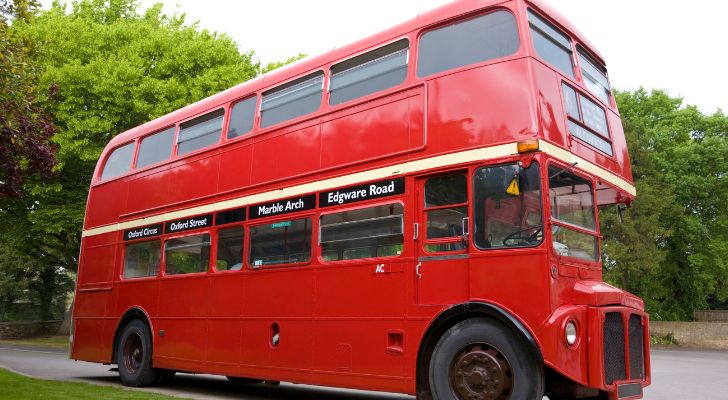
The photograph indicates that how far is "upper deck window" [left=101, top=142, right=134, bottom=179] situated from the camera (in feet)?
44.4

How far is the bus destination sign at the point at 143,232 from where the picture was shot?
39.9 feet

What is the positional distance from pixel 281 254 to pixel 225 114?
9.91 feet

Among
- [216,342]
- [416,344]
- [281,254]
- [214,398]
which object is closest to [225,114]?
[281,254]

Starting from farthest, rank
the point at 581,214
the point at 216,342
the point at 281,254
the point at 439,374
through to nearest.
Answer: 1. the point at 216,342
2. the point at 281,254
3. the point at 581,214
4. the point at 439,374

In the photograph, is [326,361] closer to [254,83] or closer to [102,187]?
[254,83]

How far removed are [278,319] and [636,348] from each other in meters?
4.66

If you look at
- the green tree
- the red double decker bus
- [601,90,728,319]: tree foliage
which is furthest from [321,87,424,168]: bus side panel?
[601,90,728,319]: tree foliage

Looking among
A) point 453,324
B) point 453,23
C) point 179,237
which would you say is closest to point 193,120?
point 179,237

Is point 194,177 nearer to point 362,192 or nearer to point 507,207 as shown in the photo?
point 362,192

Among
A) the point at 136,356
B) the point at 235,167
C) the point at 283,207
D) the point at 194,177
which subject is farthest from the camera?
the point at 136,356

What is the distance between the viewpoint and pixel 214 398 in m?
10.5

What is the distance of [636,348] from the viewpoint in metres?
7.33

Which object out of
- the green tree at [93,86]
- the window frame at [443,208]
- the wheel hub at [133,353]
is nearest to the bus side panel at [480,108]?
the window frame at [443,208]

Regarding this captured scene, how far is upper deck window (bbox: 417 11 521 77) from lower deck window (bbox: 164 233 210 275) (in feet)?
16.2
